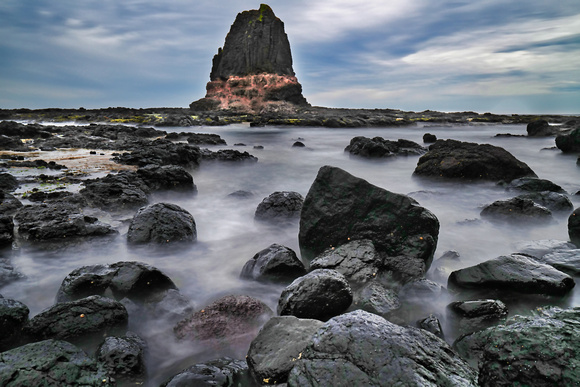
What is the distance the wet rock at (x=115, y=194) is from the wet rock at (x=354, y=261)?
169 inches

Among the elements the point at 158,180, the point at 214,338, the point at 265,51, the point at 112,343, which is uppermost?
the point at 265,51

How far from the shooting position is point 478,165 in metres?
9.45

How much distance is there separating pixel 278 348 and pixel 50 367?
1481 mm

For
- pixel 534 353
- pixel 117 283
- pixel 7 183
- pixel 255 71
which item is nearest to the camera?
pixel 534 353

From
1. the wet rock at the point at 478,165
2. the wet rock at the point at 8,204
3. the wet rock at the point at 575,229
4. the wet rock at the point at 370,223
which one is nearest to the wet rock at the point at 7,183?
the wet rock at the point at 8,204

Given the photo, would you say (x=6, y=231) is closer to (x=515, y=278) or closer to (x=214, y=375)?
(x=214, y=375)

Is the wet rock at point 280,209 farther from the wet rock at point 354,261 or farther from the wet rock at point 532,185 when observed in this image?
the wet rock at point 532,185

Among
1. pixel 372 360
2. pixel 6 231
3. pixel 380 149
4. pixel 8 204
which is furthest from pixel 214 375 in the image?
pixel 380 149

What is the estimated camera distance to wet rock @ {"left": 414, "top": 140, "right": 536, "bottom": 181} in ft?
30.7

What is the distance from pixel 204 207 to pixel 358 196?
399cm

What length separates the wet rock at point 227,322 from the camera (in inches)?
124

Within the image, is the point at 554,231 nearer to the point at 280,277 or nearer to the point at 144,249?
the point at 280,277

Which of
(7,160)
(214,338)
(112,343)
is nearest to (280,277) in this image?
(214,338)

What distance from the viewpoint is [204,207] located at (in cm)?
750
